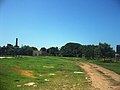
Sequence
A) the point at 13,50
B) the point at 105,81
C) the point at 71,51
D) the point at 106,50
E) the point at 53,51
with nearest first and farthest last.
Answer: the point at 105,81 < the point at 106,50 < the point at 13,50 < the point at 71,51 < the point at 53,51

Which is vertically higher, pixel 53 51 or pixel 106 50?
pixel 53 51

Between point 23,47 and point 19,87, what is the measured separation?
11913 centimetres

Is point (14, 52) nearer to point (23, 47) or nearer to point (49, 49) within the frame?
point (23, 47)

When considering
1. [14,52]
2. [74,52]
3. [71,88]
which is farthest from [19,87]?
[74,52]

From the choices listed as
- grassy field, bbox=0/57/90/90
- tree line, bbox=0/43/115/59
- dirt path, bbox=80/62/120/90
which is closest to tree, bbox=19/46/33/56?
tree line, bbox=0/43/115/59

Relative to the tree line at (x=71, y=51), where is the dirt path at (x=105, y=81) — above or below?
below

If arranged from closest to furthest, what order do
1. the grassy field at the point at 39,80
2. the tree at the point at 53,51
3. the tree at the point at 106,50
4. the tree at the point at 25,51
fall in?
1. the grassy field at the point at 39,80
2. the tree at the point at 106,50
3. the tree at the point at 25,51
4. the tree at the point at 53,51

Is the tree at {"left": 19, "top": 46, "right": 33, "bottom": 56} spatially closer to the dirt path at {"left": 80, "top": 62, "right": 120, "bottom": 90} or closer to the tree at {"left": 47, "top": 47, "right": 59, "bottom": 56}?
the tree at {"left": 47, "top": 47, "right": 59, "bottom": 56}

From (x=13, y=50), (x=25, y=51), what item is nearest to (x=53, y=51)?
(x=25, y=51)

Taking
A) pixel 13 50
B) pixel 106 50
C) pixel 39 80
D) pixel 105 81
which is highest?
pixel 13 50

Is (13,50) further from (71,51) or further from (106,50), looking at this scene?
(106,50)

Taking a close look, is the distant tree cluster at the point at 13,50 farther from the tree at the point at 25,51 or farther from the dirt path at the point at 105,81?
the dirt path at the point at 105,81

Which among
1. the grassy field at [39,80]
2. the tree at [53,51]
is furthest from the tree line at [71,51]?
the grassy field at [39,80]

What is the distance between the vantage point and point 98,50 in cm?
7625
